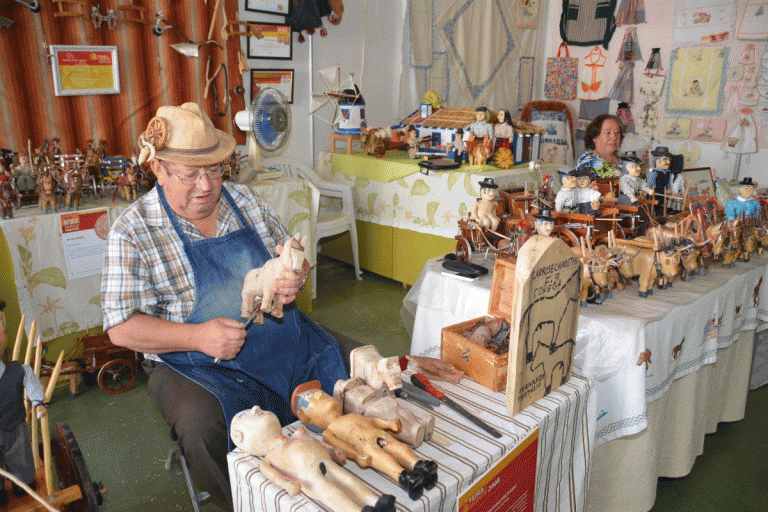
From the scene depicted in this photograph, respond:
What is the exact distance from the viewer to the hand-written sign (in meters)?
1.40

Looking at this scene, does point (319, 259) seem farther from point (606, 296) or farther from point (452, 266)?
point (606, 296)

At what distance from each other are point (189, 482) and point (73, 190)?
2.06m

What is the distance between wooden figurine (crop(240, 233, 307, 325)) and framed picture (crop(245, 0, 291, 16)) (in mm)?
3956

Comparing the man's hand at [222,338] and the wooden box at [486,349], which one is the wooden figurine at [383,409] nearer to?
the wooden box at [486,349]

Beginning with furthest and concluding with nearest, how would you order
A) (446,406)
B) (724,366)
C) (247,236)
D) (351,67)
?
(351,67)
(724,366)
(247,236)
(446,406)

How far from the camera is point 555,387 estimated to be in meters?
1.64

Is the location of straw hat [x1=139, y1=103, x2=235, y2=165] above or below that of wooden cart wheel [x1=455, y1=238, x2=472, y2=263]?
above

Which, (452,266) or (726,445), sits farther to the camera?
(726,445)

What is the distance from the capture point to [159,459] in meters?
2.71

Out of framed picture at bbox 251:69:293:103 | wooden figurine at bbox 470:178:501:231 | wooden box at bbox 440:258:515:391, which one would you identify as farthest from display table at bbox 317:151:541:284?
wooden box at bbox 440:258:515:391

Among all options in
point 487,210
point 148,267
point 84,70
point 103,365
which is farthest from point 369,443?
point 84,70

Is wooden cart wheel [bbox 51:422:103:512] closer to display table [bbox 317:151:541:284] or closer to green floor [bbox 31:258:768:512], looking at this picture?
green floor [bbox 31:258:768:512]

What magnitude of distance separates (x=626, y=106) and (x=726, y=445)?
16.2 feet

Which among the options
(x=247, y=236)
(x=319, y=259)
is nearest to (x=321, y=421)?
(x=247, y=236)
